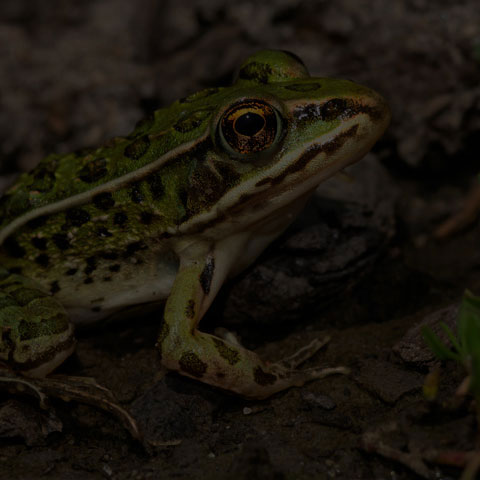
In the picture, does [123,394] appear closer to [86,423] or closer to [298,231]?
[86,423]

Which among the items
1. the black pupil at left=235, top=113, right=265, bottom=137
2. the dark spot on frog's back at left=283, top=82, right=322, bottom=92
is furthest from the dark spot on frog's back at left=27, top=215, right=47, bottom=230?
the dark spot on frog's back at left=283, top=82, right=322, bottom=92

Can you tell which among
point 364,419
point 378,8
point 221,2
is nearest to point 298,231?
point 364,419

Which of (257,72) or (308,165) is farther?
(257,72)

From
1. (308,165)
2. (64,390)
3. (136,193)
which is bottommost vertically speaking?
(64,390)

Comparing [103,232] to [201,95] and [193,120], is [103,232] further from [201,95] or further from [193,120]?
[201,95]

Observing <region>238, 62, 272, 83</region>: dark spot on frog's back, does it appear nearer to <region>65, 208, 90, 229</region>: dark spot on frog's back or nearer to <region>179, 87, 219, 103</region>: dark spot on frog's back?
<region>179, 87, 219, 103</region>: dark spot on frog's back

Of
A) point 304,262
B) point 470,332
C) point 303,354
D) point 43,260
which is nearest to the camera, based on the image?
point 470,332

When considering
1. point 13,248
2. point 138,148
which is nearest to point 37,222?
point 13,248
